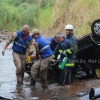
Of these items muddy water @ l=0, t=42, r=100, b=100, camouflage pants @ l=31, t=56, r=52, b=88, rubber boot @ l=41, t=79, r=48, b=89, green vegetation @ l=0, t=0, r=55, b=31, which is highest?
green vegetation @ l=0, t=0, r=55, b=31

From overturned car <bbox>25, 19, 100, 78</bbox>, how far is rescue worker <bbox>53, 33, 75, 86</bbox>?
17.2 inches

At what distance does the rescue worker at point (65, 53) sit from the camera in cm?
1032

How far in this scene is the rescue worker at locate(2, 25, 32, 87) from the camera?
10523 millimetres

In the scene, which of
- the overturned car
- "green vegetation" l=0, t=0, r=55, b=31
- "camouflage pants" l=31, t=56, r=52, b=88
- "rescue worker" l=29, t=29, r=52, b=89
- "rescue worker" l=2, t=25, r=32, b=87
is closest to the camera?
"rescue worker" l=29, t=29, r=52, b=89

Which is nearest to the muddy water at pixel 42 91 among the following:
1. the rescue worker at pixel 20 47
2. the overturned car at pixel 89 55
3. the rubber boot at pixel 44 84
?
the rubber boot at pixel 44 84

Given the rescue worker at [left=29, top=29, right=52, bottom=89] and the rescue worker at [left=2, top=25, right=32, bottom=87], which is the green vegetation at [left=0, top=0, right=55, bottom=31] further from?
the rescue worker at [left=29, top=29, right=52, bottom=89]

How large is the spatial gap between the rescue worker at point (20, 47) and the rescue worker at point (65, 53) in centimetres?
85

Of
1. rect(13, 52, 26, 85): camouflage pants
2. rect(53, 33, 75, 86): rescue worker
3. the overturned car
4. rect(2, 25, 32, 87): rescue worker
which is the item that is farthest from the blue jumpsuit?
rect(13, 52, 26, 85): camouflage pants

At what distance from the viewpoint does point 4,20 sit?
46531 mm

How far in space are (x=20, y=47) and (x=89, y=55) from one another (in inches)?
83.9

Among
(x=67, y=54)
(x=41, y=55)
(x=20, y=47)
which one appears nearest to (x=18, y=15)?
(x=20, y=47)

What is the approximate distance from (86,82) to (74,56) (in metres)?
0.95

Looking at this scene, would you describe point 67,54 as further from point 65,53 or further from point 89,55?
point 89,55

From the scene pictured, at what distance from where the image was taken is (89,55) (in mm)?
11227
